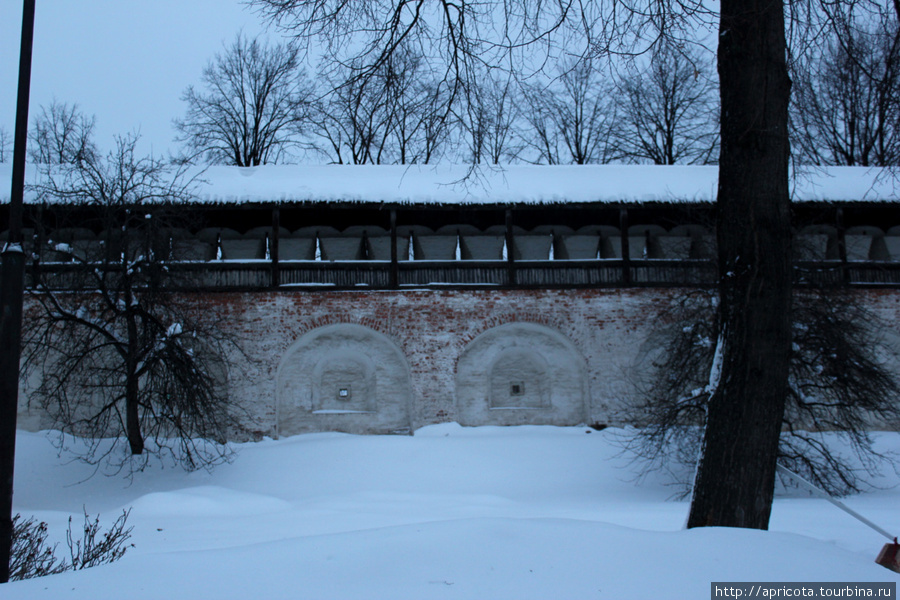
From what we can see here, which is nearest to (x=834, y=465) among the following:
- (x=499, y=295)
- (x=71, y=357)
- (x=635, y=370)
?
(x=635, y=370)

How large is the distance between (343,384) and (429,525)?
985cm

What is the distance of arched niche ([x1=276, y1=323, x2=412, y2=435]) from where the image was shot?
13469 millimetres

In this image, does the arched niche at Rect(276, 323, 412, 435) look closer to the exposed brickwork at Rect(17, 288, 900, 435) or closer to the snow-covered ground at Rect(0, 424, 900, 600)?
the exposed brickwork at Rect(17, 288, 900, 435)

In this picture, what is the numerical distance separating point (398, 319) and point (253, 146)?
45.4 ft

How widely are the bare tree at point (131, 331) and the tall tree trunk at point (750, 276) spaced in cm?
829

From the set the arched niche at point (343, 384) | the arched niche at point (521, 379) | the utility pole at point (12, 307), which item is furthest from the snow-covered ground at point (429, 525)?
the utility pole at point (12, 307)

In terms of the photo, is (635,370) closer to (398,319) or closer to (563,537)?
(398,319)

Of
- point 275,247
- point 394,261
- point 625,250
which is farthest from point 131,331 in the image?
point 625,250

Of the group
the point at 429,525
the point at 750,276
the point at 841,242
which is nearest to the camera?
the point at 429,525

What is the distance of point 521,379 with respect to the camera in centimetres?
1391

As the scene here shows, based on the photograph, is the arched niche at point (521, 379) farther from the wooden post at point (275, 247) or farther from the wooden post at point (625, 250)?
the wooden post at point (275, 247)

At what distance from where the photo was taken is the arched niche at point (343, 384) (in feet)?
44.2

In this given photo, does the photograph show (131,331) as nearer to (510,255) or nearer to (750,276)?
(510,255)

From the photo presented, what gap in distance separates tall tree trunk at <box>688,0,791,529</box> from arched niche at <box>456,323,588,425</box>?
918cm
